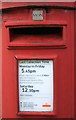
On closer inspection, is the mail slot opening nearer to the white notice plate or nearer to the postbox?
the postbox

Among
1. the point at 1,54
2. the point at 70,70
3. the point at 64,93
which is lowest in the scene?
the point at 64,93

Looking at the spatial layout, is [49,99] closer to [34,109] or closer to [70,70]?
[34,109]

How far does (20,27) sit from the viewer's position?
1787 millimetres

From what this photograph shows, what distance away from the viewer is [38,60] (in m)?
1.85

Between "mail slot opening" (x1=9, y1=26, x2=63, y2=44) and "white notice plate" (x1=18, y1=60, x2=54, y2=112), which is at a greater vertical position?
"mail slot opening" (x1=9, y1=26, x2=63, y2=44)

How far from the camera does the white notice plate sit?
1851 millimetres

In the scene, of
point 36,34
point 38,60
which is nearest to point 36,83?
point 38,60

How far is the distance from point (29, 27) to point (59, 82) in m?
0.53

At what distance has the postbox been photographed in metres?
1.80

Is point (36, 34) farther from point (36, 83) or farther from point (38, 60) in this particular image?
point (36, 83)

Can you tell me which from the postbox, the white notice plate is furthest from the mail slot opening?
the white notice plate

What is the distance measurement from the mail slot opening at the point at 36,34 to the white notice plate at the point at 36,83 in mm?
178

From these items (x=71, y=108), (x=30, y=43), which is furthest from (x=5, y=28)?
(x=71, y=108)

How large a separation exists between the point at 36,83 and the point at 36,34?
419 millimetres
